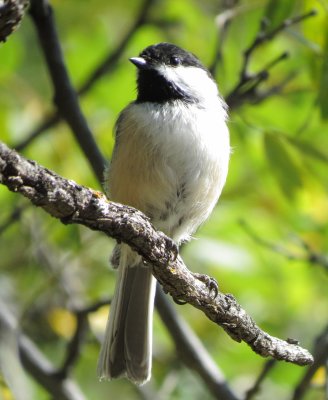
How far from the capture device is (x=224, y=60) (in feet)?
11.5

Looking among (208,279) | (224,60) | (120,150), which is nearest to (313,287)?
(224,60)

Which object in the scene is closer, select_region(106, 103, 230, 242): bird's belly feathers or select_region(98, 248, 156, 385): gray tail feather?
select_region(106, 103, 230, 242): bird's belly feathers

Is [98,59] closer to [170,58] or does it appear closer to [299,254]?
A: [170,58]

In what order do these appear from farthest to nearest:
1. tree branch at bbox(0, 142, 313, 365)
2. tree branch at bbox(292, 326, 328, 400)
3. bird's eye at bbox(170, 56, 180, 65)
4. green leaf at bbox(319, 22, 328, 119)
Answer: bird's eye at bbox(170, 56, 180, 65) < tree branch at bbox(292, 326, 328, 400) < green leaf at bbox(319, 22, 328, 119) < tree branch at bbox(0, 142, 313, 365)

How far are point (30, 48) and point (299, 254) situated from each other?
1.79 meters

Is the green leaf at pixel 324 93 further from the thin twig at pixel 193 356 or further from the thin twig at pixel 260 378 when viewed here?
the thin twig at pixel 193 356

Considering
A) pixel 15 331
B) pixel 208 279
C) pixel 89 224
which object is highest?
pixel 89 224

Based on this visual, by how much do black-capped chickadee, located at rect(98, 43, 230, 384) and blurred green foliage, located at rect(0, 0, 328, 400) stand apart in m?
0.23

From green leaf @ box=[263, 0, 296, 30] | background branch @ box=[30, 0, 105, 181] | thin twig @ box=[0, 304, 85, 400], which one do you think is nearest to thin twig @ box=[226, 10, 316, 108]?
green leaf @ box=[263, 0, 296, 30]

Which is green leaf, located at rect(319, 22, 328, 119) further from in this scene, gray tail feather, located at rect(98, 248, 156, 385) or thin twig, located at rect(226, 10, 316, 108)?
gray tail feather, located at rect(98, 248, 156, 385)

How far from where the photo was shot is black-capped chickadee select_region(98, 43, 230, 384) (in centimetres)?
279

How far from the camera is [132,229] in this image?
1.73 m

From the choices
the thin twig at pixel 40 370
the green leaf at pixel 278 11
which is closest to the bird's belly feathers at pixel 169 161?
the green leaf at pixel 278 11

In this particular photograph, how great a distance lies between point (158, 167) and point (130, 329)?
2.48ft
